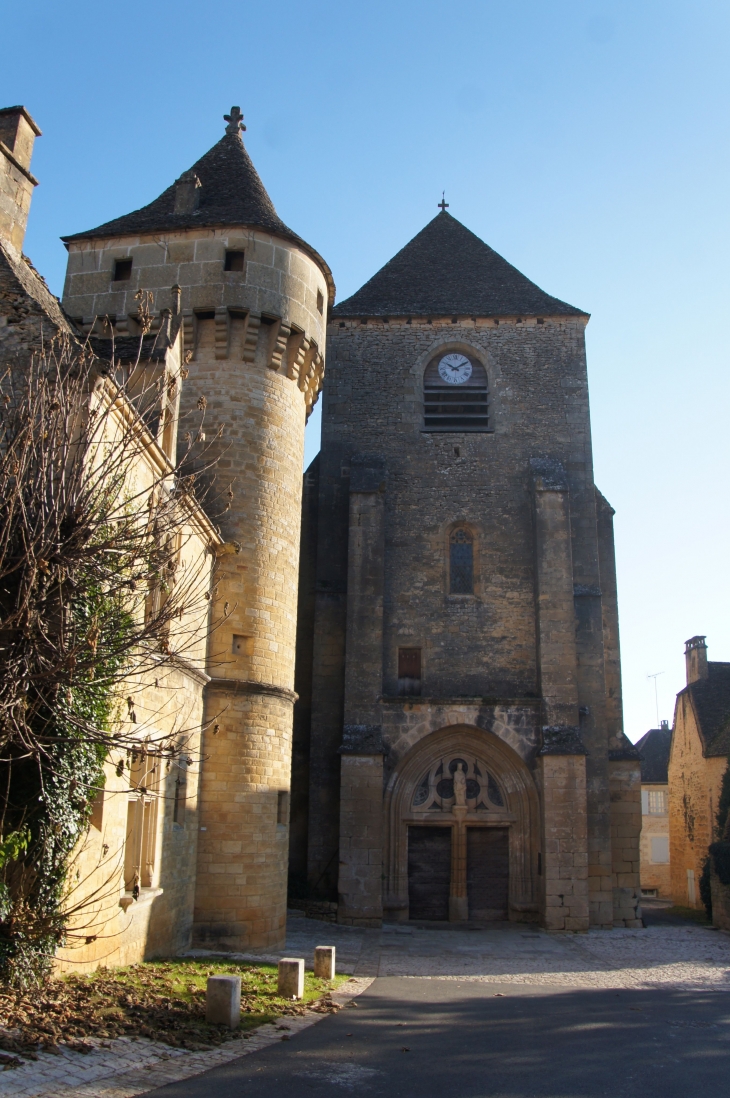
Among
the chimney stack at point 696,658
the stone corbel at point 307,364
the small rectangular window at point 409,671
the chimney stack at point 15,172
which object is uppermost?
the chimney stack at point 15,172

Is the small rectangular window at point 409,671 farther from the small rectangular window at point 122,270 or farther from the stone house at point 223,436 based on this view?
the small rectangular window at point 122,270

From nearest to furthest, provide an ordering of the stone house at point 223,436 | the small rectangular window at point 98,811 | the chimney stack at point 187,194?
the small rectangular window at point 98,811
the stone house at point 223,436
the chimney stack at point 187,194

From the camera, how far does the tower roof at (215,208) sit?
1482cm

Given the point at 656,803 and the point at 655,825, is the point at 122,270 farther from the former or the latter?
the point at 656,803

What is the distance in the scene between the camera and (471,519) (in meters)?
20.6

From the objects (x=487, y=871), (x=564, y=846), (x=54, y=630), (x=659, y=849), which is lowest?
(x=659, y=849)

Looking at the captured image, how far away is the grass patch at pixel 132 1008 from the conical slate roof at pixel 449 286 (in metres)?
16.3

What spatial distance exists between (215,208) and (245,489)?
4945 mm

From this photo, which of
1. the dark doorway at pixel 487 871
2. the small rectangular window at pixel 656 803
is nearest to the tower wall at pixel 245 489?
the dark doorway at pixel 487 871

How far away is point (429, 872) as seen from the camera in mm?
18781

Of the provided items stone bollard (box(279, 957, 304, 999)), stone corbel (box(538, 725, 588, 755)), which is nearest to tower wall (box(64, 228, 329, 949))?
stone bollard (box(279, 957, 304, 999))

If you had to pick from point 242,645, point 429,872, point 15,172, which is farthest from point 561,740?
point 15,172

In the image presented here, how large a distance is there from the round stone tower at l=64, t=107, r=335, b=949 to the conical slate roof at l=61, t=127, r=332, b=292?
1.5 inches

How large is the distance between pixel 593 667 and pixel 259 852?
9281 millimetres
